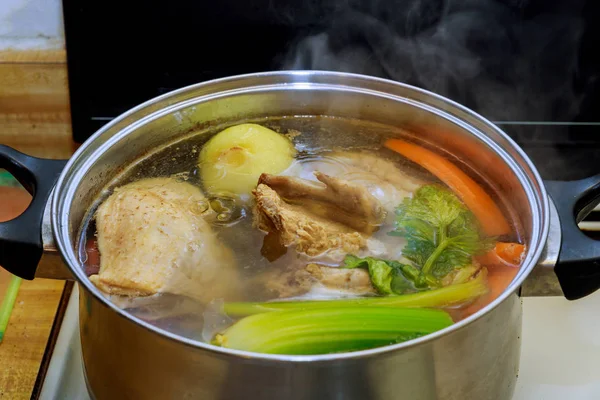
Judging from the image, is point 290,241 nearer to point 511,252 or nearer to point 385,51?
point 511,252

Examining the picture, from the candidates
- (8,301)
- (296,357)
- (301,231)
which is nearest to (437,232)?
(301,231)

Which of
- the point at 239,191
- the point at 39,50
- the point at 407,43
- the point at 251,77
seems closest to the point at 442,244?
the point at 239,191

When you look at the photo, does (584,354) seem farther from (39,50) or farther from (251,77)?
(39,50)

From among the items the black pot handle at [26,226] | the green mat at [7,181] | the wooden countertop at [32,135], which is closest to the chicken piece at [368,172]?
the black pot handle at [26,226]

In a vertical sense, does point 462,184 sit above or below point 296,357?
below

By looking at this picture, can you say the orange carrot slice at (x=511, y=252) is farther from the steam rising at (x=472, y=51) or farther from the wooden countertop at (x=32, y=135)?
the wooden countertop at (x=32, y=135)

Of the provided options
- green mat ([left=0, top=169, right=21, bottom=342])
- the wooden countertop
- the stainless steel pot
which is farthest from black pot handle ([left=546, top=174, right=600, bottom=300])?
green mat ([left=0, top=169, right=21, bottom=342])

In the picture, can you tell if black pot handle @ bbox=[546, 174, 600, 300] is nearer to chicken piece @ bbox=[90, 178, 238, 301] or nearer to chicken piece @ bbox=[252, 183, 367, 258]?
chicken piece @ bbox=[252, 183, 367, 258]
